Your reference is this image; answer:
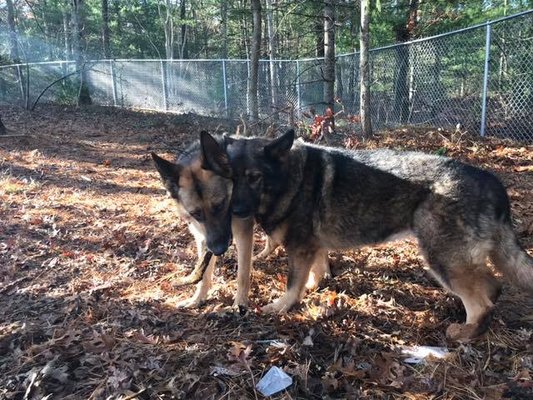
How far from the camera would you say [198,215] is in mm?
3480

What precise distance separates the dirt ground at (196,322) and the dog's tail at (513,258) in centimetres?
40

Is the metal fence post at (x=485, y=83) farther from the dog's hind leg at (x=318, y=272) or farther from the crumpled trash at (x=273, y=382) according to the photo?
the crumpled trash at (x=273, y=382)

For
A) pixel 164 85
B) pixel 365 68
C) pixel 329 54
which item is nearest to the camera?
pixel 365 68

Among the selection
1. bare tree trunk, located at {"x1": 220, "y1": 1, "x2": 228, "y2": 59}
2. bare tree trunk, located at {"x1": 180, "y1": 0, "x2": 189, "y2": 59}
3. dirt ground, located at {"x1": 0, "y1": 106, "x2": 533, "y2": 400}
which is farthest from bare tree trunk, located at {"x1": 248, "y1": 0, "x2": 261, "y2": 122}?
bare tree trunk, located at {"x1": 180, "y1": 0, "x2": 189, "y2": 59}

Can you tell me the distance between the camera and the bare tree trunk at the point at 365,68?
912 cm

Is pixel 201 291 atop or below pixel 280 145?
below

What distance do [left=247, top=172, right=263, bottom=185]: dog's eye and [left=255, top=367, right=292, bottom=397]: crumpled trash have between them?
1.47 m

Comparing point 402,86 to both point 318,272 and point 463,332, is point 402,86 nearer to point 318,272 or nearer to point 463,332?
point 318,272

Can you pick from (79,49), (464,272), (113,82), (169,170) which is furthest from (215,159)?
(113,82)

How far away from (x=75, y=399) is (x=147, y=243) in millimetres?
2664

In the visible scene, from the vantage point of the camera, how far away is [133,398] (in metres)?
2.66

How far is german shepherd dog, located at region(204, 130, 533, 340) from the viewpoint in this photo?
3.38 m

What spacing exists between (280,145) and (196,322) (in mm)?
1643

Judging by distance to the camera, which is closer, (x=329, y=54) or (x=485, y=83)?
(x=485, y=83)
